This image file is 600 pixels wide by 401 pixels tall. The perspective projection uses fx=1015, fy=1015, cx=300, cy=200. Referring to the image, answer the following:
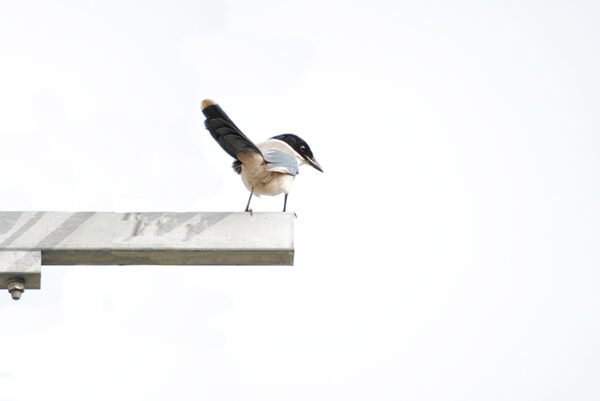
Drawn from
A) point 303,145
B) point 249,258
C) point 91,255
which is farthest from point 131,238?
point 303,145

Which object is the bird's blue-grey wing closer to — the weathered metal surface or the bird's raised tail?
the bird's raised tail

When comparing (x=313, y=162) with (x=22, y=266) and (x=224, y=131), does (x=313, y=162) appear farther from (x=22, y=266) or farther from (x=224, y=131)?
(x=22, y=266)

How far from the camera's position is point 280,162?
5.05 metres

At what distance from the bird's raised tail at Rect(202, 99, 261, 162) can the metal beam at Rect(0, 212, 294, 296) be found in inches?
32.9

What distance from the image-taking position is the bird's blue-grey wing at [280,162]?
16.4ft

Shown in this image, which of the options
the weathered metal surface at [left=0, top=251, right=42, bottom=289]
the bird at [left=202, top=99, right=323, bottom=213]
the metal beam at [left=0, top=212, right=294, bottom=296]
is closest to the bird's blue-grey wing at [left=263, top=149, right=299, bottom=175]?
the bird at [left=202, top=99, right=323, bottom=213]

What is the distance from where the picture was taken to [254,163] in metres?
4.98

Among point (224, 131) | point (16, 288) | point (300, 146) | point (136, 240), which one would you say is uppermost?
point (300, 146)

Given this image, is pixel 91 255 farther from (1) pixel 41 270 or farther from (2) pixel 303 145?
(2) pixel 303 145

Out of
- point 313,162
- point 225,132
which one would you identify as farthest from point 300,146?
point 225,132

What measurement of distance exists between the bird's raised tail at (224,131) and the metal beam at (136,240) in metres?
0.84

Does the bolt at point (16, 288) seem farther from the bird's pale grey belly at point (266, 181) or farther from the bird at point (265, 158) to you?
the bird's pale grey belly at point (266, 181)

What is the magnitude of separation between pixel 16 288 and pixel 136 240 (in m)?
0.44

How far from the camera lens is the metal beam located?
3.46m
